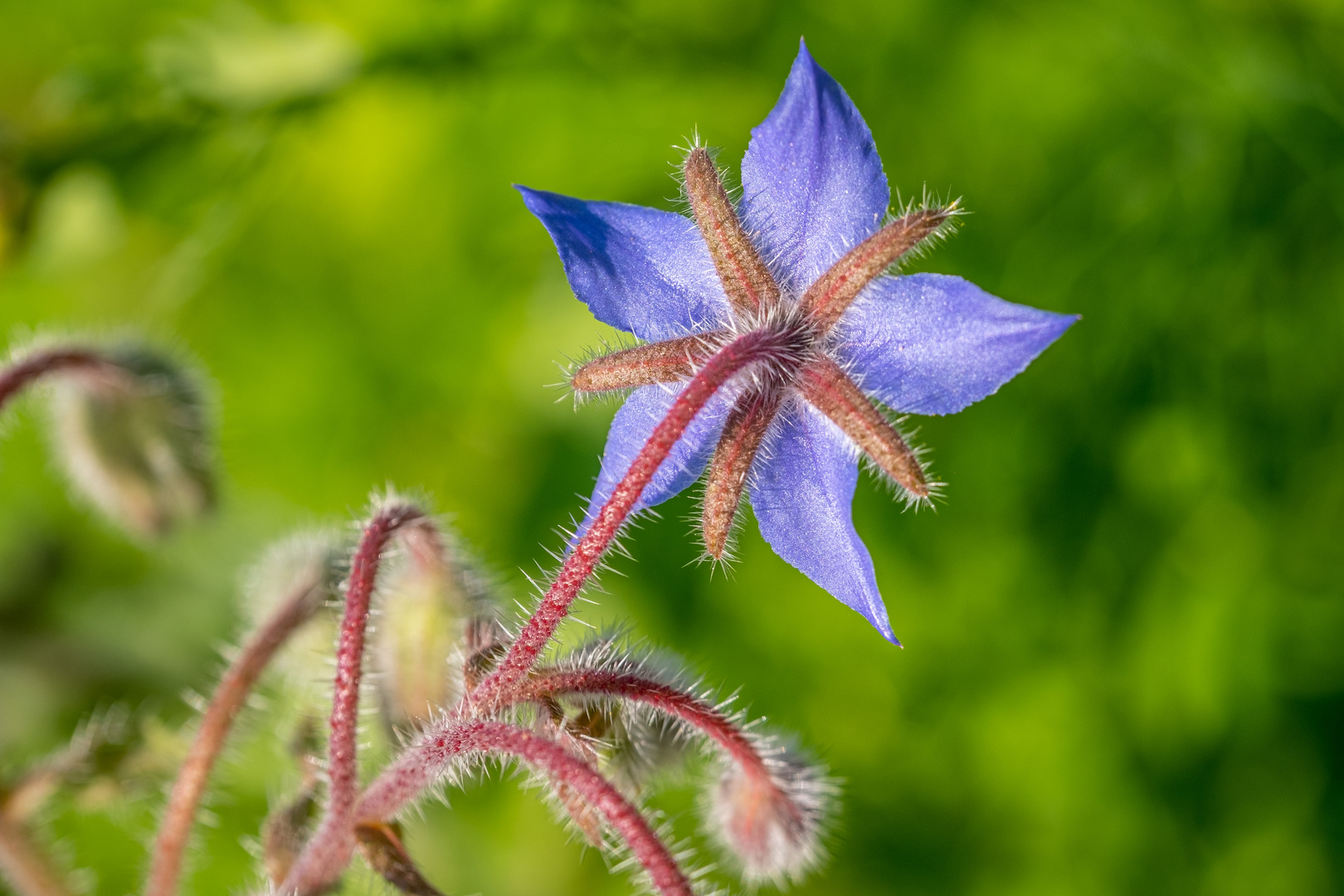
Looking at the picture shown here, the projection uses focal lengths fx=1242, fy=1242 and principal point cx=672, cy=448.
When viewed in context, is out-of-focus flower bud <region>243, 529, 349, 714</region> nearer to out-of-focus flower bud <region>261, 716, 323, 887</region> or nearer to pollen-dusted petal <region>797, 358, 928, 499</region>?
out-of-focus flower bud <region>261, 716, 323, 887</region>

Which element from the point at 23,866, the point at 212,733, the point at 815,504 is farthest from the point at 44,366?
the point at 815,504

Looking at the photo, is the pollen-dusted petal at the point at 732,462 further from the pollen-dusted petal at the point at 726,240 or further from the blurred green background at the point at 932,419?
the blurred green background at the point at 932,419

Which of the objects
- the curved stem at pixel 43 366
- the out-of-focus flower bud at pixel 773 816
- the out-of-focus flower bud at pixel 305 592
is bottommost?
the out-of-focus flower bud at pixel 773 816

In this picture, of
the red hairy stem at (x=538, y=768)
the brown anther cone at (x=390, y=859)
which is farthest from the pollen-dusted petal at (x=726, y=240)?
the brown anther cone at (x=390, y=859)

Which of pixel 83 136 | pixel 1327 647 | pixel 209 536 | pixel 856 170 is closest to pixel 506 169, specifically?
pixel 83 136

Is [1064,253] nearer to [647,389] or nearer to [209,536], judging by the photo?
[647,389]
